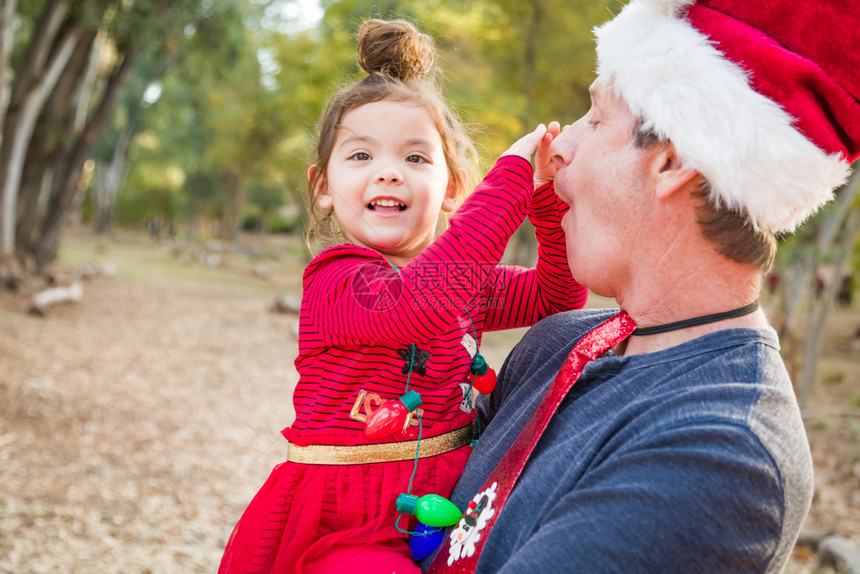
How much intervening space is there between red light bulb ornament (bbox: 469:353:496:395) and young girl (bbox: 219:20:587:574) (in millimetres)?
31

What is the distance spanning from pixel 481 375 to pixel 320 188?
0.79 m

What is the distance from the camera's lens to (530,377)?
1786 mm

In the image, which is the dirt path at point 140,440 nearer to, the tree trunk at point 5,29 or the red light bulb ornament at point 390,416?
the red light bulb ornament at point 390,416

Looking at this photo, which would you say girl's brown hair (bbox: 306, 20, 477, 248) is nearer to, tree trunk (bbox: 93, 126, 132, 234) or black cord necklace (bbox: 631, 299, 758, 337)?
black cord necklace (bbox: 631, 299, 758, 337)

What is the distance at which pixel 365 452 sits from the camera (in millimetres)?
1762

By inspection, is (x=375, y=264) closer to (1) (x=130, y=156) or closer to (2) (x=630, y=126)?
(2) (x=630, y=126)

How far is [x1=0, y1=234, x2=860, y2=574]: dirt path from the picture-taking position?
425 cm

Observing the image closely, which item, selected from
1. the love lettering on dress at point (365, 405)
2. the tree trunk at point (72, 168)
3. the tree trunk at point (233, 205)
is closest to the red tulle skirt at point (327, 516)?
the love lettering on dress at point (365, 405)

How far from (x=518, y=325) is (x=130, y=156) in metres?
40.9

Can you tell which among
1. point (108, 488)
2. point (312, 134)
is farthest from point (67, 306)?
point (312, 134)

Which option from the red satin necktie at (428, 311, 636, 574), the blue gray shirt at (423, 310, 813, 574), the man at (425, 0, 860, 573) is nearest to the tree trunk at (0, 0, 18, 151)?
the man at (425, 0, 860, 573)

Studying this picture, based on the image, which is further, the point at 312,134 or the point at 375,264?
the point at 312,134

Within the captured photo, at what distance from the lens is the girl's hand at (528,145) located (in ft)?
5.37

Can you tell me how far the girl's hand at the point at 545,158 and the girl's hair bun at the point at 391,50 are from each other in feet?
1.88
